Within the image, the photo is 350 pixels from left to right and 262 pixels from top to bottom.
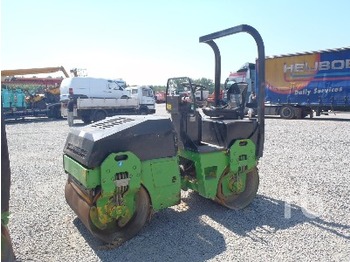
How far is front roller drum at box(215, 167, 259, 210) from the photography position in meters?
4.49

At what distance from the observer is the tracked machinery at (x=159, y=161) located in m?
3.44

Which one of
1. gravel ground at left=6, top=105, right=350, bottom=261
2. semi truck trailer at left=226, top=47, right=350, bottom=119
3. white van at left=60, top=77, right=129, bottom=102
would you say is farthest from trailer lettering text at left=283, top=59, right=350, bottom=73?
gravel ground at left=6, top=105, right=350, bottom=261

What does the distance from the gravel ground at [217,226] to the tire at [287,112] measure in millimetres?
11553

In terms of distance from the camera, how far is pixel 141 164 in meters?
3.60

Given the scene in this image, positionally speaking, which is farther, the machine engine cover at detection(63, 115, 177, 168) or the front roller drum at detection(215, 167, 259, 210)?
the front roller drum at detection(215, 167, 259, 210)

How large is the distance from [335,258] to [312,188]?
235 cm

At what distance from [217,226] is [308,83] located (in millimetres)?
14957

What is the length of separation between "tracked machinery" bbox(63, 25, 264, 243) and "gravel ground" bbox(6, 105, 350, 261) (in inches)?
10.6

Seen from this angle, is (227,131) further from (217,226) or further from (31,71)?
(31,71)

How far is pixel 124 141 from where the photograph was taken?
3518mm

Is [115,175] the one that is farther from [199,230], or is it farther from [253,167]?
[253,167]

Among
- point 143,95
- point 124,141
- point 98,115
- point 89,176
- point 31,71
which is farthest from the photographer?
point 143,95

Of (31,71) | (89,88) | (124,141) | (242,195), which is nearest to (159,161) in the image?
(124,141)

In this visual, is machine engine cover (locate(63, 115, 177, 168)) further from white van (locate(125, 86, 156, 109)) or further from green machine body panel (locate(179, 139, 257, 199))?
white van (locate(125, 86, 156, 109))
